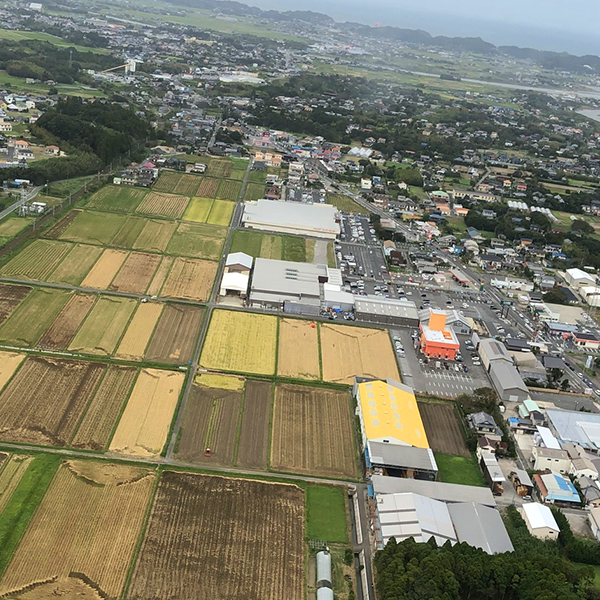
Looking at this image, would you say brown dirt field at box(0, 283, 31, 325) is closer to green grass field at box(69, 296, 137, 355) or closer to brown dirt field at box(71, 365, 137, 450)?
green grass field at box(69, 296, 137, 355)

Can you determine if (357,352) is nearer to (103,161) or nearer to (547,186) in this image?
Answer: (103,161)

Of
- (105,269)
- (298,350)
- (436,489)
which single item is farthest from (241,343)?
(436,489)

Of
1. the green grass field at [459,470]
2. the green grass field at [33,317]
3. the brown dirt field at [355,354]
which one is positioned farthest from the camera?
the brown dirt field at [355,354]

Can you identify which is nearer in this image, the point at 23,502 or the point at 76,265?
the point at 23,502

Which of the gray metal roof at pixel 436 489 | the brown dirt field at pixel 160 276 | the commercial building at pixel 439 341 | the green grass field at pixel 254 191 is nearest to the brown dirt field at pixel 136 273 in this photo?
the brown dirt field at pixel 160 276

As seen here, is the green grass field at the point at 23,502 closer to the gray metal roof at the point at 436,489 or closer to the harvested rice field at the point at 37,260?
the gray metal roof at the point at 436,489

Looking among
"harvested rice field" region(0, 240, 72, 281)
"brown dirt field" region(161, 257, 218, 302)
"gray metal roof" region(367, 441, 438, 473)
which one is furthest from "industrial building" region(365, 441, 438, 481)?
"harvested rice field" region(0, 240, 72, 281)

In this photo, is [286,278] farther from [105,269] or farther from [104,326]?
[104,326]
